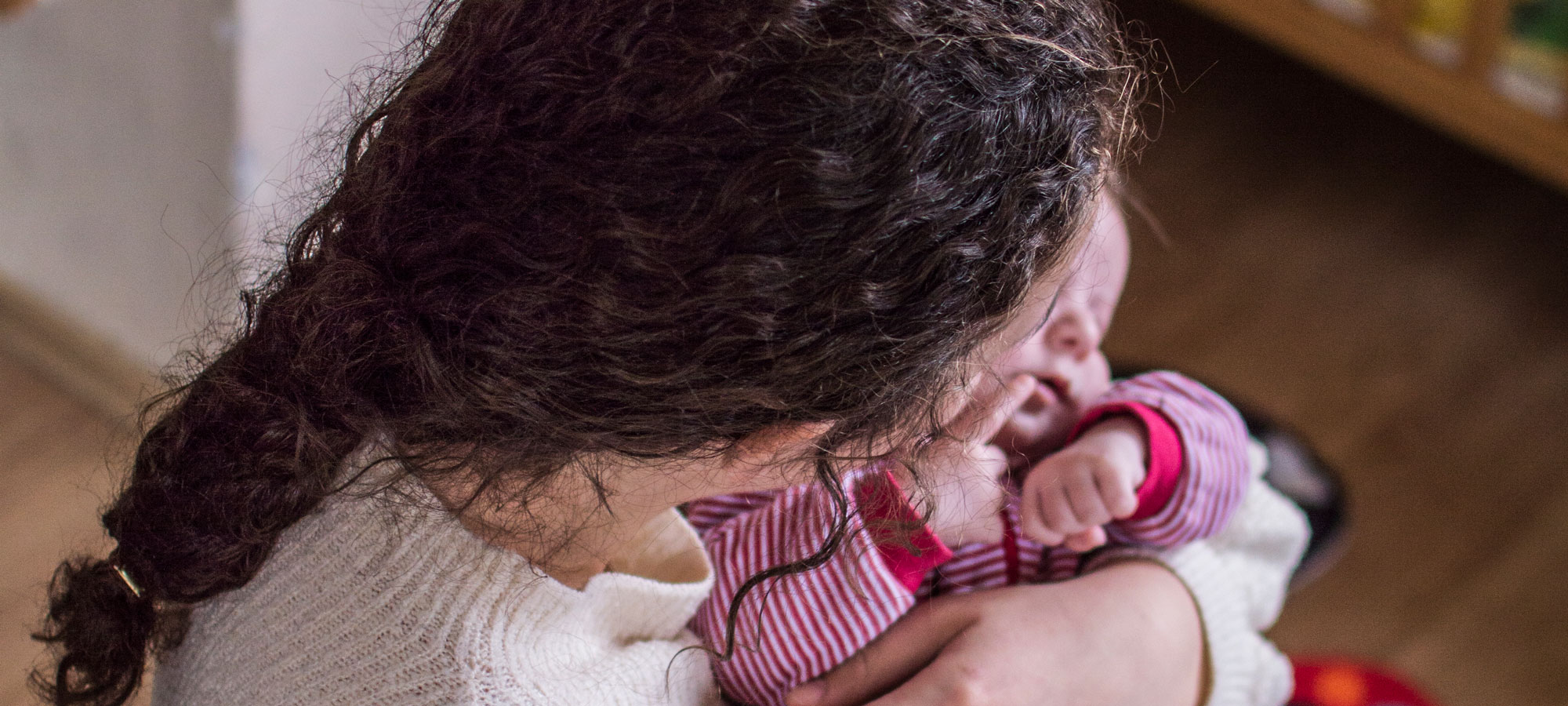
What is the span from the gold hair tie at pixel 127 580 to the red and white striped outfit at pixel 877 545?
0.35 m

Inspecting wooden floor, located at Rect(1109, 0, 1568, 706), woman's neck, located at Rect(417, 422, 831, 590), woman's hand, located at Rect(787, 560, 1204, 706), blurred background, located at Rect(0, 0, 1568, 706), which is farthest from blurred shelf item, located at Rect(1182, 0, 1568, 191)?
woman's neck, located at Rect(417, 422, 831, 590)

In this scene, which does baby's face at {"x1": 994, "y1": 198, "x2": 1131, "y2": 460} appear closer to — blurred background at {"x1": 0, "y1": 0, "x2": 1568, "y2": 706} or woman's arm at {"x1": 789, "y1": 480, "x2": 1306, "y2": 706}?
woman's arm at {"x1": 789, "y1": 480, "x2": 1306, "y2": 706}

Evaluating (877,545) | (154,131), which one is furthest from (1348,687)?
(154,131)

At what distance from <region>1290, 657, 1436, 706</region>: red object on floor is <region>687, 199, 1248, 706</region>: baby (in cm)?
33

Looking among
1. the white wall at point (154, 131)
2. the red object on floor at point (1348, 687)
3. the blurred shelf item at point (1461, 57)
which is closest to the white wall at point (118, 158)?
the white wall at point (154, 131)

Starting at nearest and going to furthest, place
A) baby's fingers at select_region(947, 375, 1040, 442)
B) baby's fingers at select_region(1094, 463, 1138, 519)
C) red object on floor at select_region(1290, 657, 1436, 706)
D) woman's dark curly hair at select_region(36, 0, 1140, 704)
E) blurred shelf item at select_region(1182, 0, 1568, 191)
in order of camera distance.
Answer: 1. woman's dark curly hair at select_region(36, 0, 1140, 704)
2. baby's fingers at select_region(947, 375, 1040, 442)
3. baby's fingers at select_region(1094, 463, 1138, 519)
4. red object on floor at select_region(1290, 657, 1436, 706)
5. blurred shelf item at select_region(1182, 0, 1568, 191)

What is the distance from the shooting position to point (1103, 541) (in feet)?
3.00

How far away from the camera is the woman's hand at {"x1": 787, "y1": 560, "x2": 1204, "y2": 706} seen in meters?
0.81

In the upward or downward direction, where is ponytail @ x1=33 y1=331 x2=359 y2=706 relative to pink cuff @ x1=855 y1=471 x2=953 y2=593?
upward

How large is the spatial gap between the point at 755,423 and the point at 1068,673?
0.36 meters

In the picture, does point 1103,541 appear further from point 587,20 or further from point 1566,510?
point 1566,510

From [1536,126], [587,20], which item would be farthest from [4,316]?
[1536,126]

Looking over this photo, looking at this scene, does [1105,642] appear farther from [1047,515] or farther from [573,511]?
[573,511]

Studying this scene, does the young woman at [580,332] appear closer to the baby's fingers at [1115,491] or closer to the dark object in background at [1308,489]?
the baby's fingers at [1115,491]
